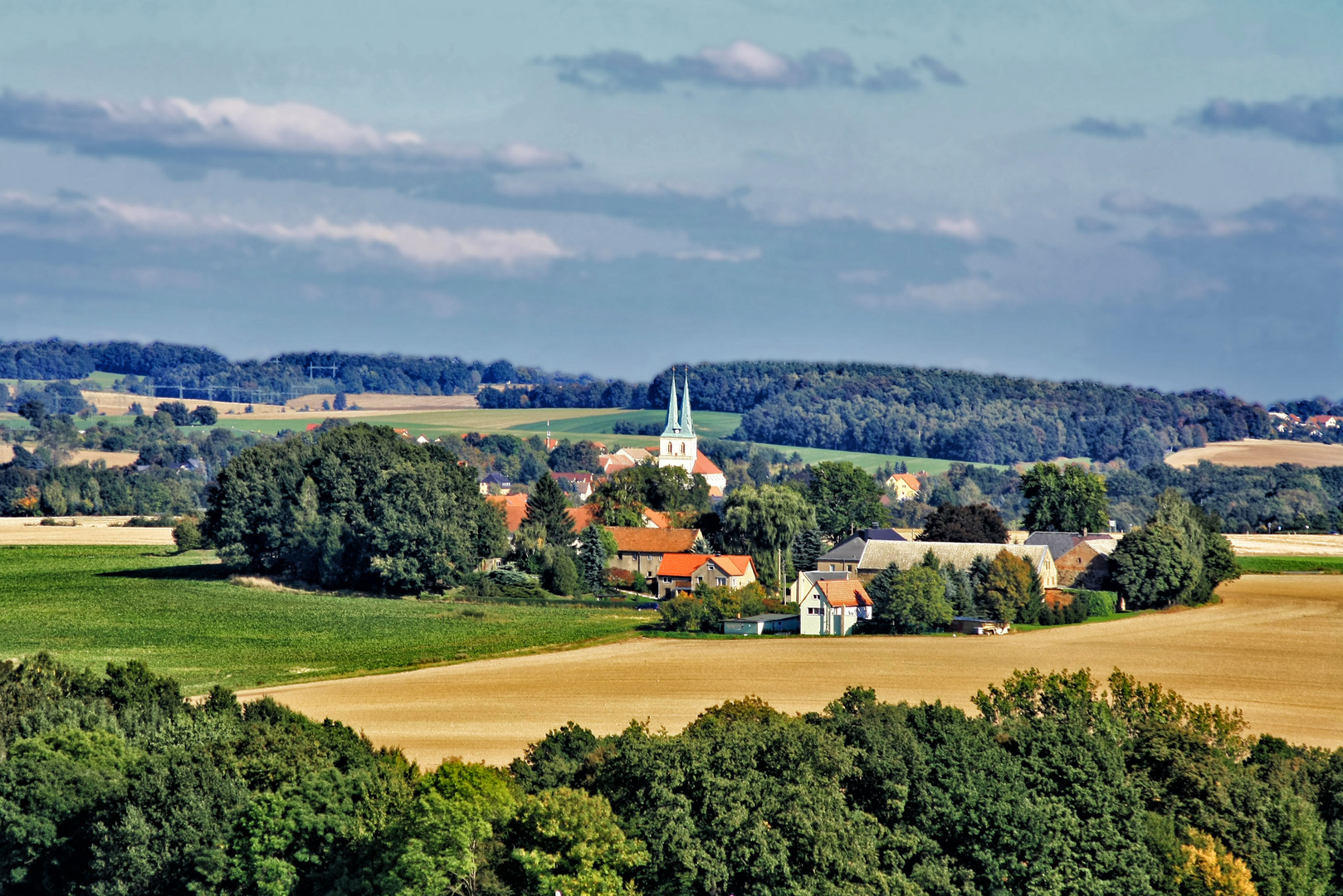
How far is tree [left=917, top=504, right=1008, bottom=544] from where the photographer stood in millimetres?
89500

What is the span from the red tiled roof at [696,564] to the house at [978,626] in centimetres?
1694

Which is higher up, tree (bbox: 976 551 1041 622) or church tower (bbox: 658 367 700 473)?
church tower (bbox: 658 367 700 473)

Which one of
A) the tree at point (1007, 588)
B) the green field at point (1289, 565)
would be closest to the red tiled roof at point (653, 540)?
the tree at point (1007, 588)

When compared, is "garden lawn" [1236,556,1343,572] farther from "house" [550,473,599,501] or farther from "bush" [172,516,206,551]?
"house" [550,473,599,501]

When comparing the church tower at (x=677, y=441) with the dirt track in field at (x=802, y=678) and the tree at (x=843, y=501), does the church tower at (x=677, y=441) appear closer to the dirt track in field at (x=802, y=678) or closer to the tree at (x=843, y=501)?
the tree at (x=843, y=501)

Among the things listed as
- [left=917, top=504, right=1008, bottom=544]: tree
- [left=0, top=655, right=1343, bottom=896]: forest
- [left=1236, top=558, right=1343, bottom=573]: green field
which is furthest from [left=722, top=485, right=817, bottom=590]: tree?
[left=0, top=655, right=1343, bottom=896]: forest

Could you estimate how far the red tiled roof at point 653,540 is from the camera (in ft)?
303

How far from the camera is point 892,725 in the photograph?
30.4 metres

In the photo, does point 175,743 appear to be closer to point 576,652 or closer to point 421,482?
point 576,652

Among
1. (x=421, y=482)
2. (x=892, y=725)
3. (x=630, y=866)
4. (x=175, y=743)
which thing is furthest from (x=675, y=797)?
(x=421, y=482)

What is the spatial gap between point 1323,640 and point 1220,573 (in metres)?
21.5

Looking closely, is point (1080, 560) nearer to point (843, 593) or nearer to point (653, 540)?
point (843, 593)

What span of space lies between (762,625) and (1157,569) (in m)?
23.6

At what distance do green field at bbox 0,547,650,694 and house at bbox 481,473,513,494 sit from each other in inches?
2666
